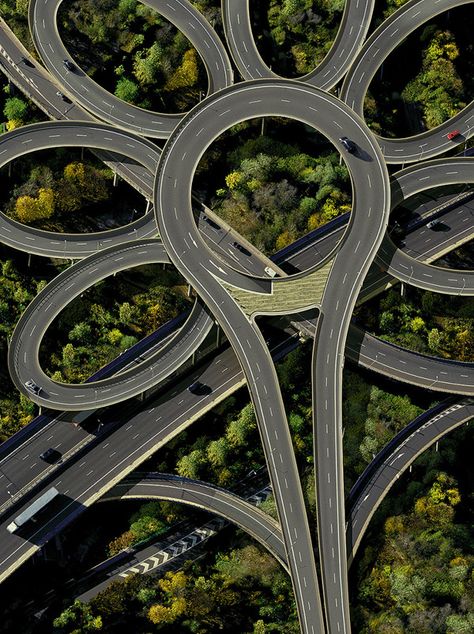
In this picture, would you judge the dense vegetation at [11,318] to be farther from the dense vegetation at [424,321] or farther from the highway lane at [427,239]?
the highway lane at [427,239]

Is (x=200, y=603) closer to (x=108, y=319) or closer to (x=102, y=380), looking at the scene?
(x=102, y=380)

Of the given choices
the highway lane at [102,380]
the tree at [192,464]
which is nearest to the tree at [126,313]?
the highway lane at [102,380]

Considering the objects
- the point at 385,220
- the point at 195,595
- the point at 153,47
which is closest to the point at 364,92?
the point at 385,220

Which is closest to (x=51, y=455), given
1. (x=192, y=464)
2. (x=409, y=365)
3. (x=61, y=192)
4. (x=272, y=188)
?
(x=192, y=464)

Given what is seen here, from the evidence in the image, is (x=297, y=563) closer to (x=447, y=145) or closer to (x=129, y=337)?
(x=129, y=337)

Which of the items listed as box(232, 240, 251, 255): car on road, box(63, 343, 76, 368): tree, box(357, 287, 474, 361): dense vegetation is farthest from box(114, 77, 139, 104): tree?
box(357, 287, 474, 361): dense vegetation

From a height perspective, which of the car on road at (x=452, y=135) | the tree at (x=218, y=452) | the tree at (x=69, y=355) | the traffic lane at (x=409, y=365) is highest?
the car on road at (x=452, y=135)
